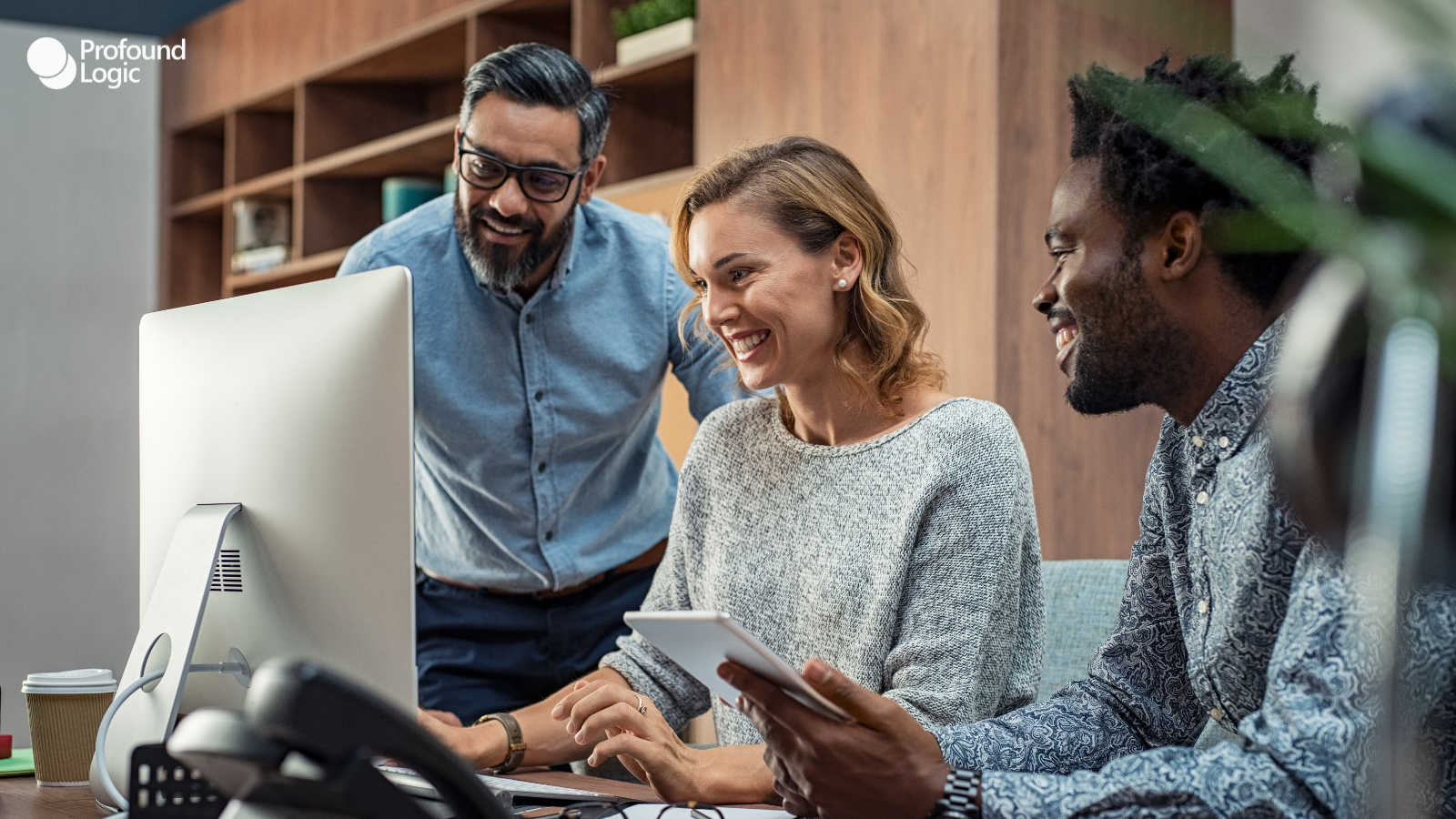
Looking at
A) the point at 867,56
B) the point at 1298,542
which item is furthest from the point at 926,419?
the point at 867,56

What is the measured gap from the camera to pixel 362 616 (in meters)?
1.07

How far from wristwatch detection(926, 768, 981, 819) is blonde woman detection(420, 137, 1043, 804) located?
0.30m

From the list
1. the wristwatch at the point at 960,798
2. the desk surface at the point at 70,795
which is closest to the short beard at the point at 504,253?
the desk surface at the point at 70,795

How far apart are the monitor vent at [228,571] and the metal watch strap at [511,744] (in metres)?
0.33

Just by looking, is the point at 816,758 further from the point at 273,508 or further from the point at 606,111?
the point at 606,111

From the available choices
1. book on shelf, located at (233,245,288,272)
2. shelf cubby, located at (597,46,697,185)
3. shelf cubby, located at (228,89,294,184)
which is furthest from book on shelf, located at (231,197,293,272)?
shelf cubby, located at (597,46,697,185)

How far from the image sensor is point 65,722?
1411 millimetres

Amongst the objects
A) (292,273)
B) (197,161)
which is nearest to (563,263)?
(292,273)

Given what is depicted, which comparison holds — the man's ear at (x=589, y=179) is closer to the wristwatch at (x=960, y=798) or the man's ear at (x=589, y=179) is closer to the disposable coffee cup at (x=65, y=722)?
the disposable coffee cup at (x=65, y=722)

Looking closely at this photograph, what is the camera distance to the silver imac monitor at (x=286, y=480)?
105 centimetres

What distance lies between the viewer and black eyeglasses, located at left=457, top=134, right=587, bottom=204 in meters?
1.88

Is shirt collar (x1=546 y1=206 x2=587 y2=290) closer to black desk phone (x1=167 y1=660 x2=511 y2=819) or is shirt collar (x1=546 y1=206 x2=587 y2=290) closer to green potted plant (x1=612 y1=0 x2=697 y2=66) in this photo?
green potted plant (x1=612 y1=0 x2=697 y2=66)

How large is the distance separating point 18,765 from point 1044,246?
1.86 meters

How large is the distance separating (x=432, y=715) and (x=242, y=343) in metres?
0.47
